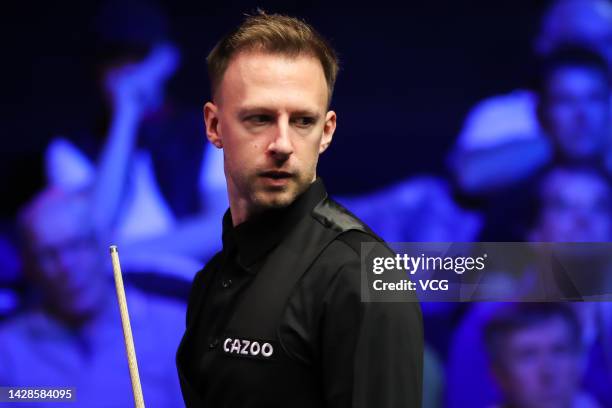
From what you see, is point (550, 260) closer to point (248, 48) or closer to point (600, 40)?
point (600, 40)

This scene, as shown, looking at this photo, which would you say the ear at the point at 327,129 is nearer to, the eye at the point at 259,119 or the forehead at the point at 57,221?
the eye at the point at 259,119

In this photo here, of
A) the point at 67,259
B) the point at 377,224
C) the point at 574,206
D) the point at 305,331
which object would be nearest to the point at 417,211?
the point at 377,224

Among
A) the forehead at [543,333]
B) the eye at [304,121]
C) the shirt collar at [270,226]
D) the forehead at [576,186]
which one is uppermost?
the forehead at [576,186]

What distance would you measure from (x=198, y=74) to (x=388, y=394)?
8.78 feet

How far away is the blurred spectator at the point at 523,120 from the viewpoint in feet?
11.6

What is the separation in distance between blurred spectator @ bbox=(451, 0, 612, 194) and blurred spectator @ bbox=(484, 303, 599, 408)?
56 centimetres

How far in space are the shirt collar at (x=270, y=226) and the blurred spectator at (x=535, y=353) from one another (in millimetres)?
2238

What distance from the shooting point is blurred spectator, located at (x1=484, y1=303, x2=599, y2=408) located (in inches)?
133

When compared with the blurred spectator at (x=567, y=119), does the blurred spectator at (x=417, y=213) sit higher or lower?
lower

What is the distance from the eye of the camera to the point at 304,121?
1.37m

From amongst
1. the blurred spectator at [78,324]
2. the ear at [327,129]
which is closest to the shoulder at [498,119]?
the blurred spectator at [78,324]

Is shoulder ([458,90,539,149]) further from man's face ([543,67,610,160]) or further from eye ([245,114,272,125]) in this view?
eye ([245,114,272,125])

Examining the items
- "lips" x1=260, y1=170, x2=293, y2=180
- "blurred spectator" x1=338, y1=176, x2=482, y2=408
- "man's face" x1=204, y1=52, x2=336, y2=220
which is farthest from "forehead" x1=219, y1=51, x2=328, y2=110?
"blurred spectator" x1=338, y1=176, x2=482, y2=408

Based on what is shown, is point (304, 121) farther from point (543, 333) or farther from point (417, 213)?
point (543, 333)
